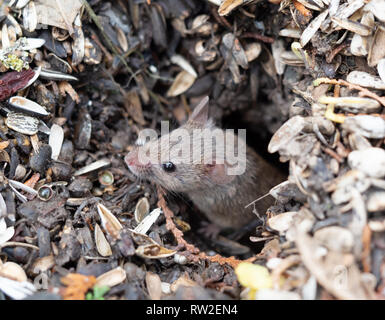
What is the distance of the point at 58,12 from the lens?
3.28m

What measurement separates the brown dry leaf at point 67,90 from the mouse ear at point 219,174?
133cm

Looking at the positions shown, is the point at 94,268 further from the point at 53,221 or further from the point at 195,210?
the point at 195,210

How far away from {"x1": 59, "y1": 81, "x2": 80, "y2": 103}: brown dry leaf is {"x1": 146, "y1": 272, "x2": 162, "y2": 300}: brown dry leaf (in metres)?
1.63

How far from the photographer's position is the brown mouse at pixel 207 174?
381cm

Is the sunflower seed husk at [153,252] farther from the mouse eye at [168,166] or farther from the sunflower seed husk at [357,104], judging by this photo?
the sunflower seed husk at [357,104]

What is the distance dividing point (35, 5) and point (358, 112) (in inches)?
96.7

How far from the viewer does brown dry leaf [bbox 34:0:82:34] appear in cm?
322

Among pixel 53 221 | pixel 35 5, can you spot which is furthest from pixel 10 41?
pixel 53 221

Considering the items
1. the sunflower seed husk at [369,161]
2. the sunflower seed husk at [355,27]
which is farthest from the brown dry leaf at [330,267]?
the sunflower seed husk at [355,27]

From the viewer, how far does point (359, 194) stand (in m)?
2.16

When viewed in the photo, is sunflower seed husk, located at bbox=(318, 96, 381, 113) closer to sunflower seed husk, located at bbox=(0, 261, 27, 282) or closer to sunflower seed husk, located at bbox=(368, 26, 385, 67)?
sunflower seed husk, located at bbox=(368, 26, 385, 67)

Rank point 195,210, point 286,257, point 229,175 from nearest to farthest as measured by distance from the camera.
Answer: point 286,257 → point 229,175 → point 195,210

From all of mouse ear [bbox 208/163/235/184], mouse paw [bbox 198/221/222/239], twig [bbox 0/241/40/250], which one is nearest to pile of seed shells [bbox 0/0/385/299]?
twig [bbox 0/241/40/250]

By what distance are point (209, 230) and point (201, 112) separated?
1319 mm
